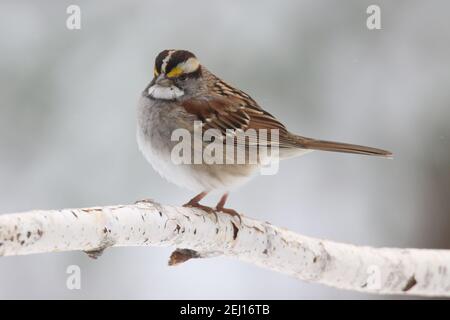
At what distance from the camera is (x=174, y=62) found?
12.2 feet

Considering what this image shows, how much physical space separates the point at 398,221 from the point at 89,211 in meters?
3.65

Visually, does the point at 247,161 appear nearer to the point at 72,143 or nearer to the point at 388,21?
the point at 72,143

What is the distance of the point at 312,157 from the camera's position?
6.14 m

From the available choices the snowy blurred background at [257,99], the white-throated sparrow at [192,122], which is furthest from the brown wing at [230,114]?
the snowy blurred background at [257,99]

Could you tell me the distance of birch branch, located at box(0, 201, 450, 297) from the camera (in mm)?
2791

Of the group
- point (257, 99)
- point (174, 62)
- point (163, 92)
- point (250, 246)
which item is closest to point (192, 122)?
point (163, 92)

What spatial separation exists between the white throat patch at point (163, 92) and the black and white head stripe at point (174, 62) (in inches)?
3.7

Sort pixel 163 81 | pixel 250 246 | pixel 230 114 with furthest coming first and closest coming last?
pixel 230 114, pixel 163 81, pixel 250 246

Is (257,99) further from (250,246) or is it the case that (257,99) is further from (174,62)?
(250,246)

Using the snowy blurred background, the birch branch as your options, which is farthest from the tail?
the snowy blurred background

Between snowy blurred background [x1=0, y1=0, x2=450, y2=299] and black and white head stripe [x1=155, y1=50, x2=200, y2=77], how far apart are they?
1.82 meters

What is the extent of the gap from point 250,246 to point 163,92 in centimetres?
94

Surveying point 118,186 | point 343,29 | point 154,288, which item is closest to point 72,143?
point 118,186

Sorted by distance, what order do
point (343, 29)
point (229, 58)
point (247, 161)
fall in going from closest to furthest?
point (247, 161) < point (229, 58) < point (343, 29)
